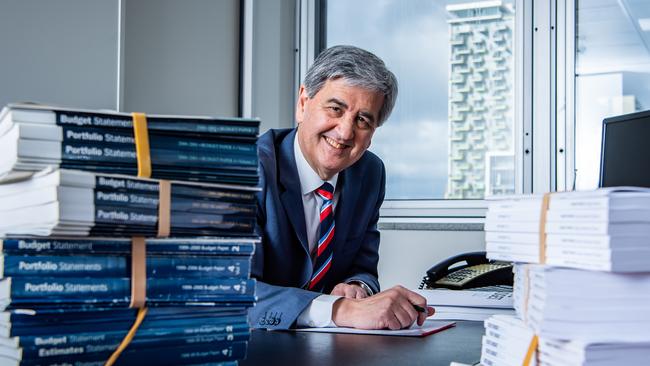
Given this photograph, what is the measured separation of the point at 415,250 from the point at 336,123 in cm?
155

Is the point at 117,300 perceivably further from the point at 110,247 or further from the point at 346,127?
the point at 346,127

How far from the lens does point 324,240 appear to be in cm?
195

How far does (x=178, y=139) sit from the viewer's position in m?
0.77

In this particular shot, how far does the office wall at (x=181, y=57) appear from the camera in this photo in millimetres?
2725

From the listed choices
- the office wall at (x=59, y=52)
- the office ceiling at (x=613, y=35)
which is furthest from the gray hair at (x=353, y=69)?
the office ceiling at (x=613, y=35)

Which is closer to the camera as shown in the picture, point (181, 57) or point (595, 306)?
point (595, 306)

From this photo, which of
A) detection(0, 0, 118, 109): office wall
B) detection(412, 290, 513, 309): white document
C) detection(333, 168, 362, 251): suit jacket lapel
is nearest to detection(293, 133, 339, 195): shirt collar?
detection(333, 168, 362, 251): suit jacket lapel

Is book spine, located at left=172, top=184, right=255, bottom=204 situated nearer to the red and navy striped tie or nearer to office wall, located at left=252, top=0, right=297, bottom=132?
the red and navy striped tie

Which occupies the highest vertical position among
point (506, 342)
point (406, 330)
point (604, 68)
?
point (604, 68)

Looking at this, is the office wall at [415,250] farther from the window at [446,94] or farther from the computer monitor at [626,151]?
the computer monitor at [626,151]

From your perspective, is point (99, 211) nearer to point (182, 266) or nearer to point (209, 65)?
point (182, 266)

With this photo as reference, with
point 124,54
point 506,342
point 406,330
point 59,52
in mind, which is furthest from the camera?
point 124,54

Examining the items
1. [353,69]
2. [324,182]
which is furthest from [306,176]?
[353,69]

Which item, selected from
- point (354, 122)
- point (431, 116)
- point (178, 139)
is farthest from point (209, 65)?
point (178, 139)
